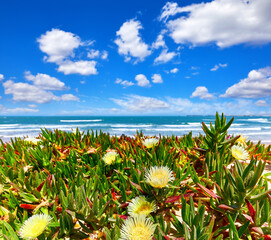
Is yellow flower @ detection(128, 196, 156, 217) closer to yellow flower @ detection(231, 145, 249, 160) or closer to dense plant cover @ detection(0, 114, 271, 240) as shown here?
dense plant cover @ detection(0, 114, 271, 240)

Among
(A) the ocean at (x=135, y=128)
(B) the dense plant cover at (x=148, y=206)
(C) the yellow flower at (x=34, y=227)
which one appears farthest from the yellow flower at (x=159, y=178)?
(A) the ocean at (x=135, y=128)

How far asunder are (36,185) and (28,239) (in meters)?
0.45

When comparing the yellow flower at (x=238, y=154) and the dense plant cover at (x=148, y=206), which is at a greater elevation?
the yellow flower at (x=238, y=154)

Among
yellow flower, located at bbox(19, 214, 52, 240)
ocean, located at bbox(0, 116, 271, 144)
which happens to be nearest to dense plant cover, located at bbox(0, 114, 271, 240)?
yellow flower, located at bbox(19, 214, 52, 240)

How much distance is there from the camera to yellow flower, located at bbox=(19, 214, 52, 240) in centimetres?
87

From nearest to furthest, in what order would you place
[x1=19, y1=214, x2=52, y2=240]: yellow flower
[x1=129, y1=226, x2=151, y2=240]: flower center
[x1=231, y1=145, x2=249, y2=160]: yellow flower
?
[x1=129, y1=226, x2=151, y2=240]: flower center, [x1=19, y1=214, x2=52, y2=240]: yellow flower, [x1=231, y1=145, x2=249, y2=160]: yellow flower

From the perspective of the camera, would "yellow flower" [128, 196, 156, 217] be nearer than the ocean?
Yes

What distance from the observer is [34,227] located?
0.90m

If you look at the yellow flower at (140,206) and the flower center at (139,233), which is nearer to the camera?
the flower center at (139,233)

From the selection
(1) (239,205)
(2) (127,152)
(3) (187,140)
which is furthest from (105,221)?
(3) (187,140)

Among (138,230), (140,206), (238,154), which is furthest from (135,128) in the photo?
(138,230)

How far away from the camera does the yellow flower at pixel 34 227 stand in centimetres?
87

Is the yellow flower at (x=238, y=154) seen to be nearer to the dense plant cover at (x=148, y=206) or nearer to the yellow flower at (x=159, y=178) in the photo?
the dense plant cover at (x=148, y=206)

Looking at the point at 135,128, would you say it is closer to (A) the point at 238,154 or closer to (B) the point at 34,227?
(A) the point at 238,154
